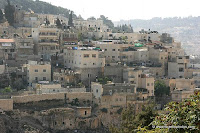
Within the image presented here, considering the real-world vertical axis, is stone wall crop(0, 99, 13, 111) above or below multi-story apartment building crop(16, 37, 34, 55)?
below

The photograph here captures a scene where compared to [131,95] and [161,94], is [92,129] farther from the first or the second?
[161,94]

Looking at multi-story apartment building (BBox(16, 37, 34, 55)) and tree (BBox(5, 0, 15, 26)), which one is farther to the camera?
tree (BBox(5, 0, 15, 26))

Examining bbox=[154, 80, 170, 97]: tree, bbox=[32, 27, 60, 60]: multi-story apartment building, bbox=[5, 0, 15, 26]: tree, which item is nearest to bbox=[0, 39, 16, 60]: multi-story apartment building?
bbox=[32, 27, 60, 60]: multi-story apartment building

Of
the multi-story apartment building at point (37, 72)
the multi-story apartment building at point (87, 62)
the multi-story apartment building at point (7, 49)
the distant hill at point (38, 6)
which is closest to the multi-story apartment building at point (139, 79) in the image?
the multi-story apartment building at point (87, 62)

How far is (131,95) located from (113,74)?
12.3ft

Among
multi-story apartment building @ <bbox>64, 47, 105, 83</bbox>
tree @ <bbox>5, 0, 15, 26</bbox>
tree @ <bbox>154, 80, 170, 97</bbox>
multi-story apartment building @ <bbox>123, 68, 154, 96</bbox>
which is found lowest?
tree @ <bbox>154, 80, 170, 97</bbox>

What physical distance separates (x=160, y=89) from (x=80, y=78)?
282 inches

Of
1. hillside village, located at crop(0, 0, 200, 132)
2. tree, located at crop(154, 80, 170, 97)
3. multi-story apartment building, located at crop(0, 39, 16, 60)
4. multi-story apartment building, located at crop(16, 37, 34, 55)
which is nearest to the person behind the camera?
hillside village, located at crop(0, 0, 200, 132)

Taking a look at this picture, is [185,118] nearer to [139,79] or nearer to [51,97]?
[51,97]

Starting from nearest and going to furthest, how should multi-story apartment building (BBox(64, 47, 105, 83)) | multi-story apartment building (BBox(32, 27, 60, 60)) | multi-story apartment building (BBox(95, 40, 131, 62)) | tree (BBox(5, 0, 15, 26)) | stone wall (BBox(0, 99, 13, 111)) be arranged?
stone wall (BBox(0, 99, 13, 111))
multi-story apartment building (BBox(64, 47, 105, 83))
multi-story apartment building (BBox(32, 27, 60, 60))
multi-story apartment building (BBox(95, 40, 131, 62))
tree (BBox(5, 0, 15, 26))

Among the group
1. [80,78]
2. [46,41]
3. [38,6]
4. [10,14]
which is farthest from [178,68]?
[38,6]

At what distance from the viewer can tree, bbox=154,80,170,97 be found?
42.6 metres

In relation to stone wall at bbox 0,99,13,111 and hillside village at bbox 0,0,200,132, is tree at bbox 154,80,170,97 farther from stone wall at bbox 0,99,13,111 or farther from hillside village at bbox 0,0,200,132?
stone wall at bbox 0,99,13,111

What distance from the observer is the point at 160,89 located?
140 feet
